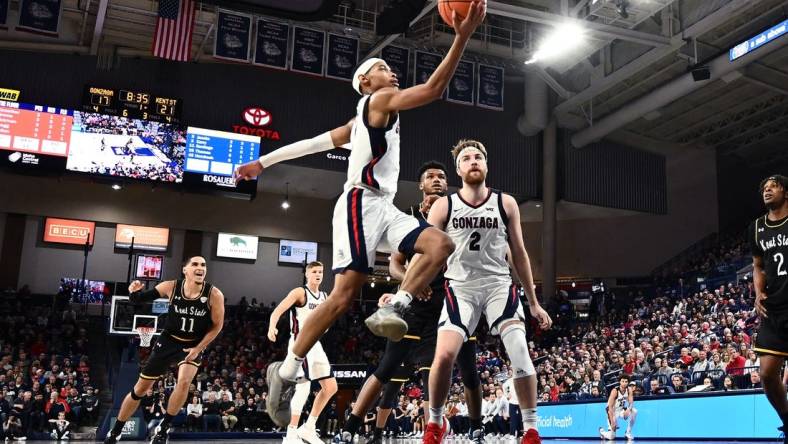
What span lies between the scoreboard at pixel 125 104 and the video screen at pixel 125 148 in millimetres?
387

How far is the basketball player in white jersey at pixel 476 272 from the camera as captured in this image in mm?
5145

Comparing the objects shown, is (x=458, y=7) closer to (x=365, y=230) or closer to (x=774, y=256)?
(x=365, y=230)

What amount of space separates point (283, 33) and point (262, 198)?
1206cm

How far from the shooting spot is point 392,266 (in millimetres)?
5590

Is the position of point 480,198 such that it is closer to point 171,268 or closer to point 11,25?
point 11,25

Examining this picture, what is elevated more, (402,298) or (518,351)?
(402,298)

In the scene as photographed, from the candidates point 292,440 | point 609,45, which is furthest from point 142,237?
point 292,440

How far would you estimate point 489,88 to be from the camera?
75.2 feet

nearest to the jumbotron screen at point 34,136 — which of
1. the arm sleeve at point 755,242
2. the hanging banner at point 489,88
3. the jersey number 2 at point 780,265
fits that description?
the hanging banner at point 489,88

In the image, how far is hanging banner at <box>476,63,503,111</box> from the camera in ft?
74.7

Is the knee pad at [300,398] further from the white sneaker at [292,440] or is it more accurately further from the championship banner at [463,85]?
the championship banner at [463,85]

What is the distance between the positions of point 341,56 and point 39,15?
7.95 metres

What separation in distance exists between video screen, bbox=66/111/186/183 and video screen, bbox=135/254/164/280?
28.0 ft

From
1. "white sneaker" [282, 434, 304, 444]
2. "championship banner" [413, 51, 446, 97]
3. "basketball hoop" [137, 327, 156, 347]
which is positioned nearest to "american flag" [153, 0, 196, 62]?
"championship banner" [413, 51, 446, 97]
